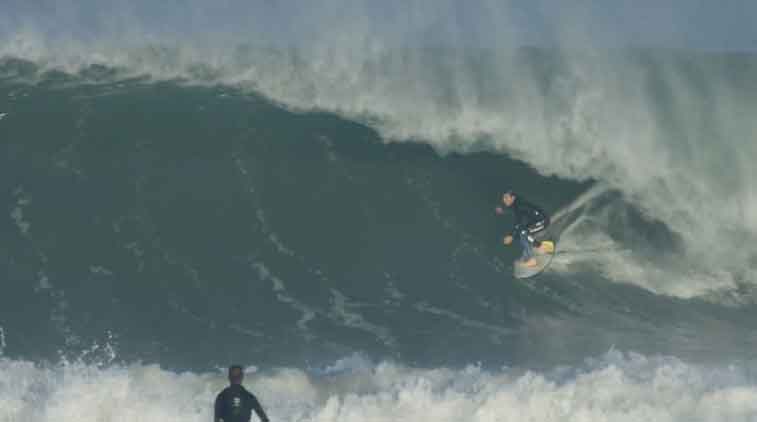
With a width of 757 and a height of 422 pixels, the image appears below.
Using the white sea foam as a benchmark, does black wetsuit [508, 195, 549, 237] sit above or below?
above

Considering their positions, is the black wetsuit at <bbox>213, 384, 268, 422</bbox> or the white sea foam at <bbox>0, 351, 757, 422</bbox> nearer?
the black wetsuit at <bbox>213, 384, 268, 422</bbox>

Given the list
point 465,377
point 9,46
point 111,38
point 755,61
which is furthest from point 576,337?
point 9,46

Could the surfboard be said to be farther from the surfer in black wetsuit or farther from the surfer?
the surfer in black wetsuit

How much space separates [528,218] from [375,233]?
2716 millimetres

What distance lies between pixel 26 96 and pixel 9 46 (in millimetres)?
3044

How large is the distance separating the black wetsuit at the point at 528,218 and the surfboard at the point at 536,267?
0.58 metres

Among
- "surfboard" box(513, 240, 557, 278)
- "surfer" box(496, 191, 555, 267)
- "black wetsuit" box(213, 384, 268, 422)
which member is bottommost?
"black wetsuit" box(213, 384, 268, 422)

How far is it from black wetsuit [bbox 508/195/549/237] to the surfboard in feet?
1.90

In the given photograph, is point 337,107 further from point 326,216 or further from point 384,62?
point 326,216

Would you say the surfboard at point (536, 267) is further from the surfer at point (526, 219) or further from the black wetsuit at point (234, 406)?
the black wetsuit at point (234, 406)

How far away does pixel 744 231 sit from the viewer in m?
14.2

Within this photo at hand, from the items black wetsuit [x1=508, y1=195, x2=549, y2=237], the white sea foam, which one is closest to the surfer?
black wetsuit [x1=508, y1=195, x2=549, y2=237]

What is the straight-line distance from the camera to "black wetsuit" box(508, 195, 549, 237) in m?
13.0

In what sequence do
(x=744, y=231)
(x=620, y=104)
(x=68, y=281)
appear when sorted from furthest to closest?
(x=620, y=104) < (x=744, y=231) < (x=68, y=281)
